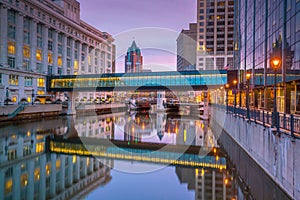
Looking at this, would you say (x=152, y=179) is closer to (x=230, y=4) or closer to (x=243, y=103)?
(x=243, y=103)

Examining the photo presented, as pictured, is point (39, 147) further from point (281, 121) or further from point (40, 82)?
point (40, 82)

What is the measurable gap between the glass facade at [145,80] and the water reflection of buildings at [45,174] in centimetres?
3631

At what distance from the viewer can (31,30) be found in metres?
75.6

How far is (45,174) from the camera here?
19.7m

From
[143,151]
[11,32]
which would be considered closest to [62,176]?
[143,151]

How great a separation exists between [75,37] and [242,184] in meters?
94.7

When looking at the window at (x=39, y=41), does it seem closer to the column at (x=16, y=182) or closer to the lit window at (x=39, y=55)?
the lit window at (x=39, y=55)

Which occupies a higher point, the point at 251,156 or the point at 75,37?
the point at 75,37

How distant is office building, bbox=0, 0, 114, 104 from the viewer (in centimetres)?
6575

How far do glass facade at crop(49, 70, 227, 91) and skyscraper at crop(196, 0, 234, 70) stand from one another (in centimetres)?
7026

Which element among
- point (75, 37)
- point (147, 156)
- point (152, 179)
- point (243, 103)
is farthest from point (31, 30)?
point (152, 179)

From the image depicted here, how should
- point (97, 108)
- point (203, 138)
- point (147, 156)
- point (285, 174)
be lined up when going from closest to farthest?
point (285, 174) < point (147, 156) < point (203, 138) < point (97, 108)

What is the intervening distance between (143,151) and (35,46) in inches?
2423

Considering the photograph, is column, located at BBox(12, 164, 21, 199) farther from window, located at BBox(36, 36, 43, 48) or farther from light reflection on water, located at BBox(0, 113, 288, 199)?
window, located at BBox(36, 36, 43, 48)
